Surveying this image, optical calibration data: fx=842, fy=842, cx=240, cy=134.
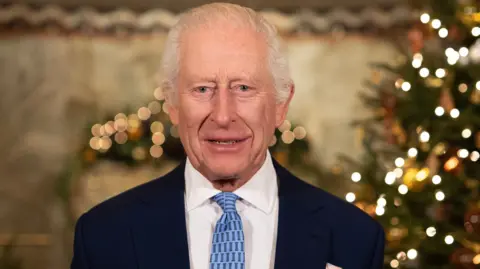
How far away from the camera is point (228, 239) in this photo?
1.88 metres

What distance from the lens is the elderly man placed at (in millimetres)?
1828

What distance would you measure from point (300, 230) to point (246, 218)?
0.41 feet

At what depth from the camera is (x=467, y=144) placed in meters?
3.95

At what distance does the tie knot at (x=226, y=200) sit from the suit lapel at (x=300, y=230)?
117 millimetres

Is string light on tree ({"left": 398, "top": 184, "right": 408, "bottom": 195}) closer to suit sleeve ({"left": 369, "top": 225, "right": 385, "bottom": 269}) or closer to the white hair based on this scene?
suit sleeve ({"left": 369, "top": 225, "right": 385, "bottom": 269})

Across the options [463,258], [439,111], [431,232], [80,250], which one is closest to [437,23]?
[439,111]

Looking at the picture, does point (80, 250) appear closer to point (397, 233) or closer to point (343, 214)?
point (343, 214)

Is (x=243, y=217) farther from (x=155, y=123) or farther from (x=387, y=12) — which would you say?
(x=387, y=12)

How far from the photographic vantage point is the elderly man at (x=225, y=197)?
1828mm

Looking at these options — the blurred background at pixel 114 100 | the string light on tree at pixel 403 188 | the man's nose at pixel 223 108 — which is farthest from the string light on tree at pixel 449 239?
the man's nose at pixel 223 108

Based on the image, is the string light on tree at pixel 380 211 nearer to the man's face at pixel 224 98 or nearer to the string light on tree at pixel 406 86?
the string light on tree at pixel 406 86

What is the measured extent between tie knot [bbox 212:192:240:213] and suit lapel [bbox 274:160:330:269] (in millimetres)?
117

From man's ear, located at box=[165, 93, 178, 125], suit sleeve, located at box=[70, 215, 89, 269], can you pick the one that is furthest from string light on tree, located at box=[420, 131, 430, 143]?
suit sleeve, located at box=[70, 215, 89, 269]

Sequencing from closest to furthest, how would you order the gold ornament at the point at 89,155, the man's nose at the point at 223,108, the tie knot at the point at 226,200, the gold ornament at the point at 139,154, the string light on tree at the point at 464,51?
1. the man's nose at the point at 223,108
2. the tie knot at the point at 226,200
3. the string light on tree at the point at 464,51
4. the gold ornament at the point at 139,154
5. the gold ornament at the point at 89,155
